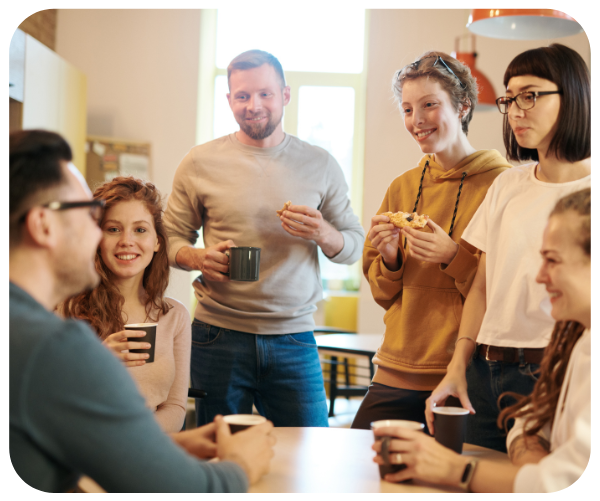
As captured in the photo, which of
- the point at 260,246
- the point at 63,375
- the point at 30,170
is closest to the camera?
the point at 63,375

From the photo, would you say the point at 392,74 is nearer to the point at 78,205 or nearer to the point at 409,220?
the point at 409,220

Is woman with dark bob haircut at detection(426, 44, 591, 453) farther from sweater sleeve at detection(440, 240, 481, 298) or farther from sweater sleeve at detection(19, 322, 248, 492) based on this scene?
sweater sleeve at detection(19, 322, 248, 492)

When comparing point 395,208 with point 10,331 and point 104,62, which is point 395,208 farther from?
point 104,62

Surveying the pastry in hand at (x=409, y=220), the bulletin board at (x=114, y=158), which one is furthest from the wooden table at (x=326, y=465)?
the bulletin board at (x=114, y=158)

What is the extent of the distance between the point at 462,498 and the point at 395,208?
37.5 inches

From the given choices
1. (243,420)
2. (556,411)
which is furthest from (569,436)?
(243,420)

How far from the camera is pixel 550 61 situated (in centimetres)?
132

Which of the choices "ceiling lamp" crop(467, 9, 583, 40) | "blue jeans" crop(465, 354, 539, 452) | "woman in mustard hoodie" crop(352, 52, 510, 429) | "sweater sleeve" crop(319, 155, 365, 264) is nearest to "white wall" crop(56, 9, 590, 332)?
"ceiling lamp" crop(467, 9, 583, 40)

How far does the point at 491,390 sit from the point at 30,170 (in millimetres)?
1094

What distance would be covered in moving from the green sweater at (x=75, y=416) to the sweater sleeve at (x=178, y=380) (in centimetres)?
74

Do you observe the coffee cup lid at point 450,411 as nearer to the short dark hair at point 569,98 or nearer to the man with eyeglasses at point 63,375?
the man with eyeglasses at point 63,375

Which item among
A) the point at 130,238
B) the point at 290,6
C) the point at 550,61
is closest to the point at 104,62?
the point at 130,238

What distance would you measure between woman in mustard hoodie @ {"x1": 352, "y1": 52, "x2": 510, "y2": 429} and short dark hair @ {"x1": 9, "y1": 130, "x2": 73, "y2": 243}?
927 millimetres

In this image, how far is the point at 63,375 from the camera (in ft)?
2.57
